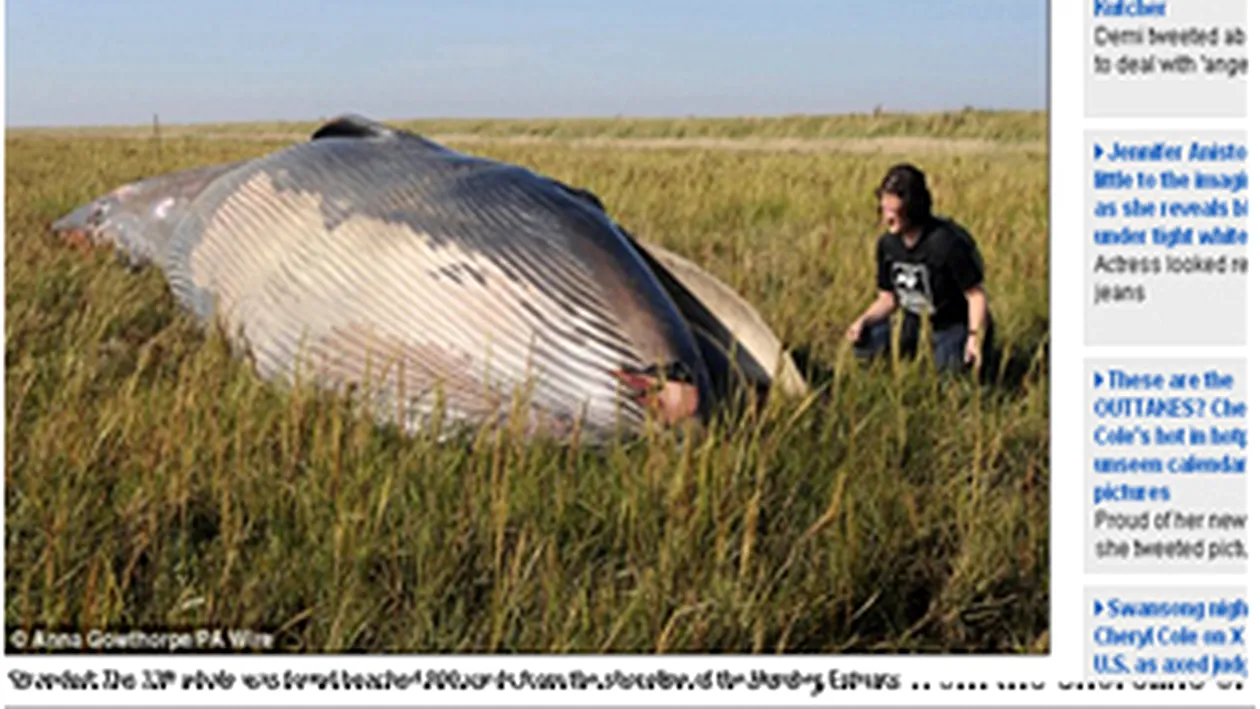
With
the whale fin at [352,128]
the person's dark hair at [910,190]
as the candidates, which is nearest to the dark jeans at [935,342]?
the person's dark hair at [910,190]

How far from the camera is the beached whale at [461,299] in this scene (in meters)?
2.95

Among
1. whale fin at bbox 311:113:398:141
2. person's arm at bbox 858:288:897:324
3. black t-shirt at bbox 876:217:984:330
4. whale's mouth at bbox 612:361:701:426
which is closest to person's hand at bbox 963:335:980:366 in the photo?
black t-shirt at bbox 876:217:984:330

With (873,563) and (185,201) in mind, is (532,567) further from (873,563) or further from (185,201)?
(185,201)

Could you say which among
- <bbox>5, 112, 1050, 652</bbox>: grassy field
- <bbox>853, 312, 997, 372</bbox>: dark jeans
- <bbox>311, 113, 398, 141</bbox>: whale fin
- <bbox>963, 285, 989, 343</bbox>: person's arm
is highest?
<bbox>311, 113, 398, 141</bbox>: whale fin

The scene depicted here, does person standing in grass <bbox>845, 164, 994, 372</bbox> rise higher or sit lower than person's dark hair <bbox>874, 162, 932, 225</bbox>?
lower

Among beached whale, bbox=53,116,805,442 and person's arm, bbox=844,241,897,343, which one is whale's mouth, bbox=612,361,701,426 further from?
person's arm, bbox=844,241,897,343

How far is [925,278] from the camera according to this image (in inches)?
171

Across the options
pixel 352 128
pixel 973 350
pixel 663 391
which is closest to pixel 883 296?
pixel 973 350

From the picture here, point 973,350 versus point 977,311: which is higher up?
point 977,311

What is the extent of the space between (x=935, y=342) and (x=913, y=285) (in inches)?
8.9

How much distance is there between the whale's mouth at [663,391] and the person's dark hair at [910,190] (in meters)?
1.71

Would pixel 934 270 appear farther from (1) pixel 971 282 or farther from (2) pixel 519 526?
(2) pixel 519 526

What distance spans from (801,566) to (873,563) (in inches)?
5.9

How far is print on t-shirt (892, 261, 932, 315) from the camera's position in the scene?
14.3ft
